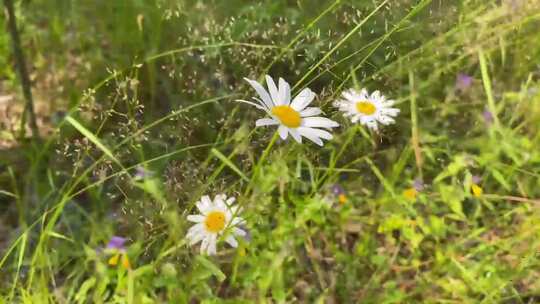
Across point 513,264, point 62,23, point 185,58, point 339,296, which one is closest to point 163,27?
point 185,58

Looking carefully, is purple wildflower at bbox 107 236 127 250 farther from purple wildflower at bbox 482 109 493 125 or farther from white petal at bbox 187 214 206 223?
purple wildflower at bbox 482 109 493 125

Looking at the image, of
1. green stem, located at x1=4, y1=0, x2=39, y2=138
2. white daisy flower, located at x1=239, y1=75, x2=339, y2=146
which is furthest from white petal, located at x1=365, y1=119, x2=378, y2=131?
green stem, located at x1=4, y1=0, x2=39, y2=138

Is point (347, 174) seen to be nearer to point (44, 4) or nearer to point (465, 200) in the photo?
point (465, 200)

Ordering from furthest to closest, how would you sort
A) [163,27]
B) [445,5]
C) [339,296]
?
[163,27], [445,5], [339,296]

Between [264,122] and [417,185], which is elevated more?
[417,185]

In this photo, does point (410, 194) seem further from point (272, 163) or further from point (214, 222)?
point (214, 222)

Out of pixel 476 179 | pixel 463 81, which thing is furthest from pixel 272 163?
pixel 463 81

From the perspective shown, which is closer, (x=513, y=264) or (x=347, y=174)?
(x=513, y=264)

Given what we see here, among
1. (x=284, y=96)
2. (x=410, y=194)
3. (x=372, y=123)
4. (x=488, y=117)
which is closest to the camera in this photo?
(x=284, y=96)
